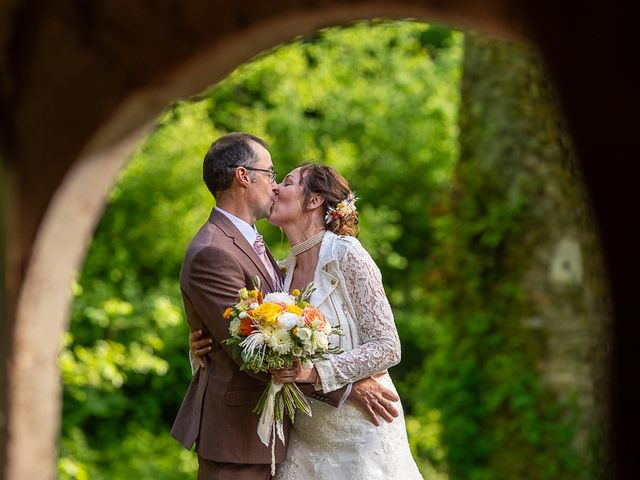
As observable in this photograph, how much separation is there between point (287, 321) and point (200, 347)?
60cm

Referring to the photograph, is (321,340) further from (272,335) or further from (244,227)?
(244,227)

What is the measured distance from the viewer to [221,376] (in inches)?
171

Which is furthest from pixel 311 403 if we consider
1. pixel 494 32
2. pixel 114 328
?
pixel 114 328

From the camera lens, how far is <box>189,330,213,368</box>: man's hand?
441 cm

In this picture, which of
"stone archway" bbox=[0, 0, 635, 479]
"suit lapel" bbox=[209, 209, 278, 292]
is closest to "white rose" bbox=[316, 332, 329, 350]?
"suit lapel" bbox=[209, 209, 278, 292]

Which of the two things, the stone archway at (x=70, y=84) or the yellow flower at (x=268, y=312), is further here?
the yellow flower at (x=268, y=312)

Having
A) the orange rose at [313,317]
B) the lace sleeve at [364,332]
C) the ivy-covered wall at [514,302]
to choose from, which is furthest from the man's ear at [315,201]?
the ivy-covered wall at [514,302]

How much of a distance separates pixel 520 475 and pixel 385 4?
6403 mm

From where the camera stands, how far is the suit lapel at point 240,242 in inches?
173

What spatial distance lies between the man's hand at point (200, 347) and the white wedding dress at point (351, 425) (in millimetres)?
446

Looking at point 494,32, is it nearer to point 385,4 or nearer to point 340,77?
point 385,4

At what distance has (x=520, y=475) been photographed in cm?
849

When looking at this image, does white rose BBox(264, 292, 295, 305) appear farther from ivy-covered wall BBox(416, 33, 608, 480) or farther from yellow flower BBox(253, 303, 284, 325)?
ivy-covered wall BBox(416, 33, 608, 480)

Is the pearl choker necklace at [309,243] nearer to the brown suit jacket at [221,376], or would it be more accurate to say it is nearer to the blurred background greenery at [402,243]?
the brown suit jacket at [221,376]
